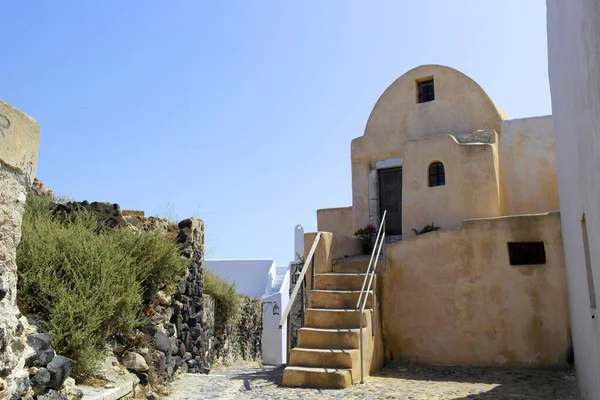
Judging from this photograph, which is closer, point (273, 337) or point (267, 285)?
point (273, 337)

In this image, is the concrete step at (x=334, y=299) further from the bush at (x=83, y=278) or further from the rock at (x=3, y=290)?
the rock at (x=3, y=290)

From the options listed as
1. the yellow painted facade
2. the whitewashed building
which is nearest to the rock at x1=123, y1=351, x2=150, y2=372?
the yellow painted facade

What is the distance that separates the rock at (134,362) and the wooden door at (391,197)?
24.2ft

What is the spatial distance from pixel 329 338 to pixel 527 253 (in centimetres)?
375

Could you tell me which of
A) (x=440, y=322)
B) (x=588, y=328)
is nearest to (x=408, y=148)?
(x=440, y=322)

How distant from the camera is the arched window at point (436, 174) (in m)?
10.9

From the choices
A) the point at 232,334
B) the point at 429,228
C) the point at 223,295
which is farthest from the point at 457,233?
the point at 232,334

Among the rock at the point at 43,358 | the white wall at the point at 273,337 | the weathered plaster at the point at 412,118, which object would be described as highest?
the weathered plaster at the point at 412,118

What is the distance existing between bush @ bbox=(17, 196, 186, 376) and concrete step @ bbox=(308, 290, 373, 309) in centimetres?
265

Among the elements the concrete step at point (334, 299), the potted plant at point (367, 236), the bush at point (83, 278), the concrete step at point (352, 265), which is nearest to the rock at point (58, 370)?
the bush at point (83, 278)

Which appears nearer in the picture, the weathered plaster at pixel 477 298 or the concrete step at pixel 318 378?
the concrete step at pixel 318 378

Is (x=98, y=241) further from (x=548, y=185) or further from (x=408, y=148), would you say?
(x=548, y=185)

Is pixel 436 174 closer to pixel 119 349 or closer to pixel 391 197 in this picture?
pixel 391 197

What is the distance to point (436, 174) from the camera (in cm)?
1103
